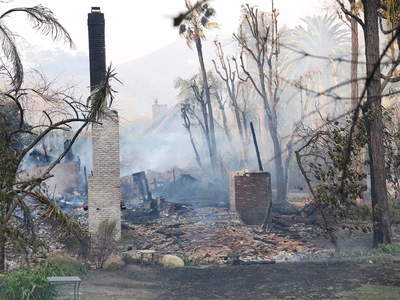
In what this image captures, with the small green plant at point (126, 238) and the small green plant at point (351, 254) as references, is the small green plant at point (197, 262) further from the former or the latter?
the small green plant at point (351, 254)

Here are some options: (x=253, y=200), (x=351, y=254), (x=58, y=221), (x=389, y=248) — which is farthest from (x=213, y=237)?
(x=58, y=221)

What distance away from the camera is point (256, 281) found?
1398 cm

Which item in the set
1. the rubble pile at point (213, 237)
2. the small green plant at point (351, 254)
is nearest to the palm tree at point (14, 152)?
the rubble pile at point (213, 237)

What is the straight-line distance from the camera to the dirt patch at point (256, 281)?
12.5 metres

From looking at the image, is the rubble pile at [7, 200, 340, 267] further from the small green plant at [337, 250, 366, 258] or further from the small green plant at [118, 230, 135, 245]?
the small green plant at [337, 250, 366, 258]

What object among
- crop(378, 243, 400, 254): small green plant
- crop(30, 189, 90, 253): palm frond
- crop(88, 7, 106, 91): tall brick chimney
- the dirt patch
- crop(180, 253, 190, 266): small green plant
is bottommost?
the dirt patch

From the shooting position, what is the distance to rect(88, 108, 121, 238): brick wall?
743 inches

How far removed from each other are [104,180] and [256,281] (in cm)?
721

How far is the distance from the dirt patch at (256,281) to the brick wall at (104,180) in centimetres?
275

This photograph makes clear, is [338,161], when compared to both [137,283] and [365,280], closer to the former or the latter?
[365,280]

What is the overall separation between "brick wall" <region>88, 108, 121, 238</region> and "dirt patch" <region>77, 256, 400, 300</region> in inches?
108

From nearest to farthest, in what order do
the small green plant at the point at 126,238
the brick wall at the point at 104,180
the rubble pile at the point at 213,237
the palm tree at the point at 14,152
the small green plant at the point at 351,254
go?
the palm tree at the point at 14,152
the small green plant at the point at 351,254
the rubble pile at the point at 213,237
the brick wall at the point at 104,180
the small green plant at the point at 126,238

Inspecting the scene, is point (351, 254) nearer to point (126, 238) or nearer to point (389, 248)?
point (389, 248)

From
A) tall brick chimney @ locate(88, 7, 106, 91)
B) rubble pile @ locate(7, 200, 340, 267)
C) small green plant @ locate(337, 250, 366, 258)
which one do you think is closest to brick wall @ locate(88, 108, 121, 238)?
rubble pile @ locate(7, 200, 340, 267)
